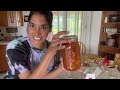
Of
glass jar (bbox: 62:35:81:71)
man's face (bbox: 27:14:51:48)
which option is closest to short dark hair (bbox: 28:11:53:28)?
man's face (bbox: 27:14:51:48)

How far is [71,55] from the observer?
70 cm

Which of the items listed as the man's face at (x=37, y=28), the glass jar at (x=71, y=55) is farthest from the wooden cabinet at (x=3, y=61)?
the glass jar at (x=71, y=55)

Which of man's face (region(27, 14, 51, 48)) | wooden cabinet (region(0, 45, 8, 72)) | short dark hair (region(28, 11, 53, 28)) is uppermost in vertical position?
short dark hair (region(28, 11, 53, 28))

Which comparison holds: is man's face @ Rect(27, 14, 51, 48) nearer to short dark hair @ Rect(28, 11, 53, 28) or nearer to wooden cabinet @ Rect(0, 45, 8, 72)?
short dark hair @ Rect(28, 11, 53, 28)

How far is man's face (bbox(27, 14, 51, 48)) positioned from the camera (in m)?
0.71

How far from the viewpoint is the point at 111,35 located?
227 cm

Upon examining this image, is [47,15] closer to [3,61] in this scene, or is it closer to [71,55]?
[71,55]

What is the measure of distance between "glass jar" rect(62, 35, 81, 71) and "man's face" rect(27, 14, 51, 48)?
0.11 m

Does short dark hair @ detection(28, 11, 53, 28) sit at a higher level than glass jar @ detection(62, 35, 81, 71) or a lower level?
higher

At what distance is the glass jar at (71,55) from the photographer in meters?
0.70

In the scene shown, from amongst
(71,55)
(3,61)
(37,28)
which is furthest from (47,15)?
(3,61)

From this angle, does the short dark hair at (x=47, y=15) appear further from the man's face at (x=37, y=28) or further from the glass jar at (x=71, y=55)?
the glass jar at (x=71, y=55)

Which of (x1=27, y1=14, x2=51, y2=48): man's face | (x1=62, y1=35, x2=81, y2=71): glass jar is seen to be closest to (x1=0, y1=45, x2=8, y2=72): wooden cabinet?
(x1=27, y1=14, x2=51, y2=48): man's face
